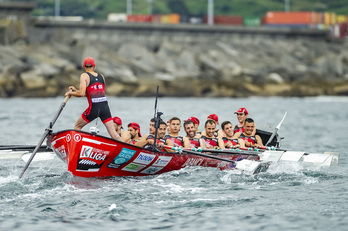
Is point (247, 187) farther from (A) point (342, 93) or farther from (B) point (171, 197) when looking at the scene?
(A) point (342, 93)

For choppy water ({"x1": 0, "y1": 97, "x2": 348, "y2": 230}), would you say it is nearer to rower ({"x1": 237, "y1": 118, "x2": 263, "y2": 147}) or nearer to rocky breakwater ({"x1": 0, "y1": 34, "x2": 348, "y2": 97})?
rower ({"x1": 237, "y1": 118, "x2": 263, "y2": 147})

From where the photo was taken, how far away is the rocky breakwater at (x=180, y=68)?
49750 millimetres

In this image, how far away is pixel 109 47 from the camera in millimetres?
58750

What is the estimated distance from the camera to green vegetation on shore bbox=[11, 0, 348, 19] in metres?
122

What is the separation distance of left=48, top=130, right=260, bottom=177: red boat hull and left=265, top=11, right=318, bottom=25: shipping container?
6857 centimetres

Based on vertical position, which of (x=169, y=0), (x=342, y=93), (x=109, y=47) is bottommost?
(x=342, y=93)

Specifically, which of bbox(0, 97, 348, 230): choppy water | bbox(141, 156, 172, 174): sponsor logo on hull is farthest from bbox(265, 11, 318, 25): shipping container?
bbox(141, 156, 172, 174): sponsor logo on hull

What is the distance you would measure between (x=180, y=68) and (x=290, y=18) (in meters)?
29.8

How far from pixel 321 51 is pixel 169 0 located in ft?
211

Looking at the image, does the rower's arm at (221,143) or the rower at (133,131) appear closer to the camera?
the rower at (133,131)

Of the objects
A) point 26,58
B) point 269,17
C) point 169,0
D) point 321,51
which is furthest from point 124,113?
point 169,0

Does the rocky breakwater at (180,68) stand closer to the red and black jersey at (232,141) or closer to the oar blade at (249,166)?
the red and black jersey at (232,141)

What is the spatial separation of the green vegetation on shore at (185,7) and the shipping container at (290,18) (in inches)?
1625

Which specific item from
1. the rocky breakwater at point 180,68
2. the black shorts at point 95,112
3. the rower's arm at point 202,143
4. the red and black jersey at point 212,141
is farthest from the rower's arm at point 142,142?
the rocky breakwater at point 180,68
